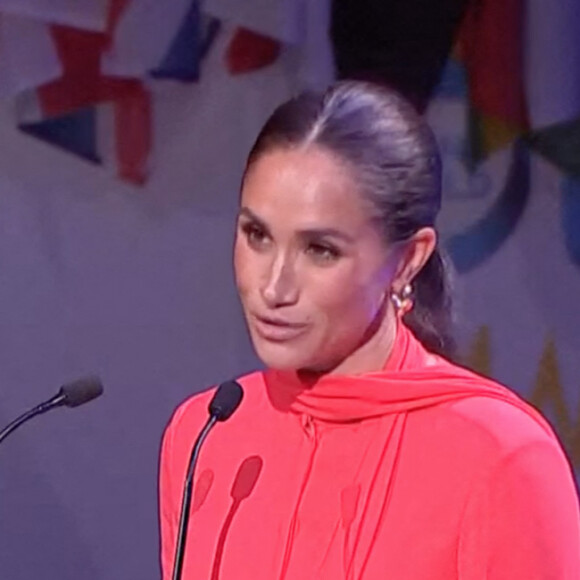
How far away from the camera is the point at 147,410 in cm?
231

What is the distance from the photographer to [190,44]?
2.26 m

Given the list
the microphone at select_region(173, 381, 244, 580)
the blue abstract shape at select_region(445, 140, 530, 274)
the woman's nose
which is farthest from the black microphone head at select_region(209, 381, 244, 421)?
the blue abstract shape at select_region(445, 140, 530, 274)

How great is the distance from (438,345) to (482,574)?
0.26m

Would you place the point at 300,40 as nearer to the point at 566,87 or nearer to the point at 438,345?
the point at 566,87

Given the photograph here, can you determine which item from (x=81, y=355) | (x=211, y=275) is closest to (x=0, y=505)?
(x=81, y=355)

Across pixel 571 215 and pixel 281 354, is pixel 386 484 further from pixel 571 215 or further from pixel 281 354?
pixel 571 215

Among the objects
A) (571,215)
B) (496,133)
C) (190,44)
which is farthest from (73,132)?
(571,215)

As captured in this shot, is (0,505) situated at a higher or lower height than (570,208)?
lower

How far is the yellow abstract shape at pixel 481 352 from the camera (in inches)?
87.7

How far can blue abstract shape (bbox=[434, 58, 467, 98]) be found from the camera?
2211 millimetres

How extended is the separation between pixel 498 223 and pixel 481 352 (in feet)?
0.68

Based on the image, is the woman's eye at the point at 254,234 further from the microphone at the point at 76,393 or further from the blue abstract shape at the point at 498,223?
the blue abstract shape at the point at 498,223

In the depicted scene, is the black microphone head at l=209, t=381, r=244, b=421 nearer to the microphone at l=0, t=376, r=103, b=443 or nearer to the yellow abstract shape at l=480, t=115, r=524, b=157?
the microphone at l=0, t=376, r=103, b=443

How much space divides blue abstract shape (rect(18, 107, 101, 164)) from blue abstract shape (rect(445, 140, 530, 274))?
23.0 inches
